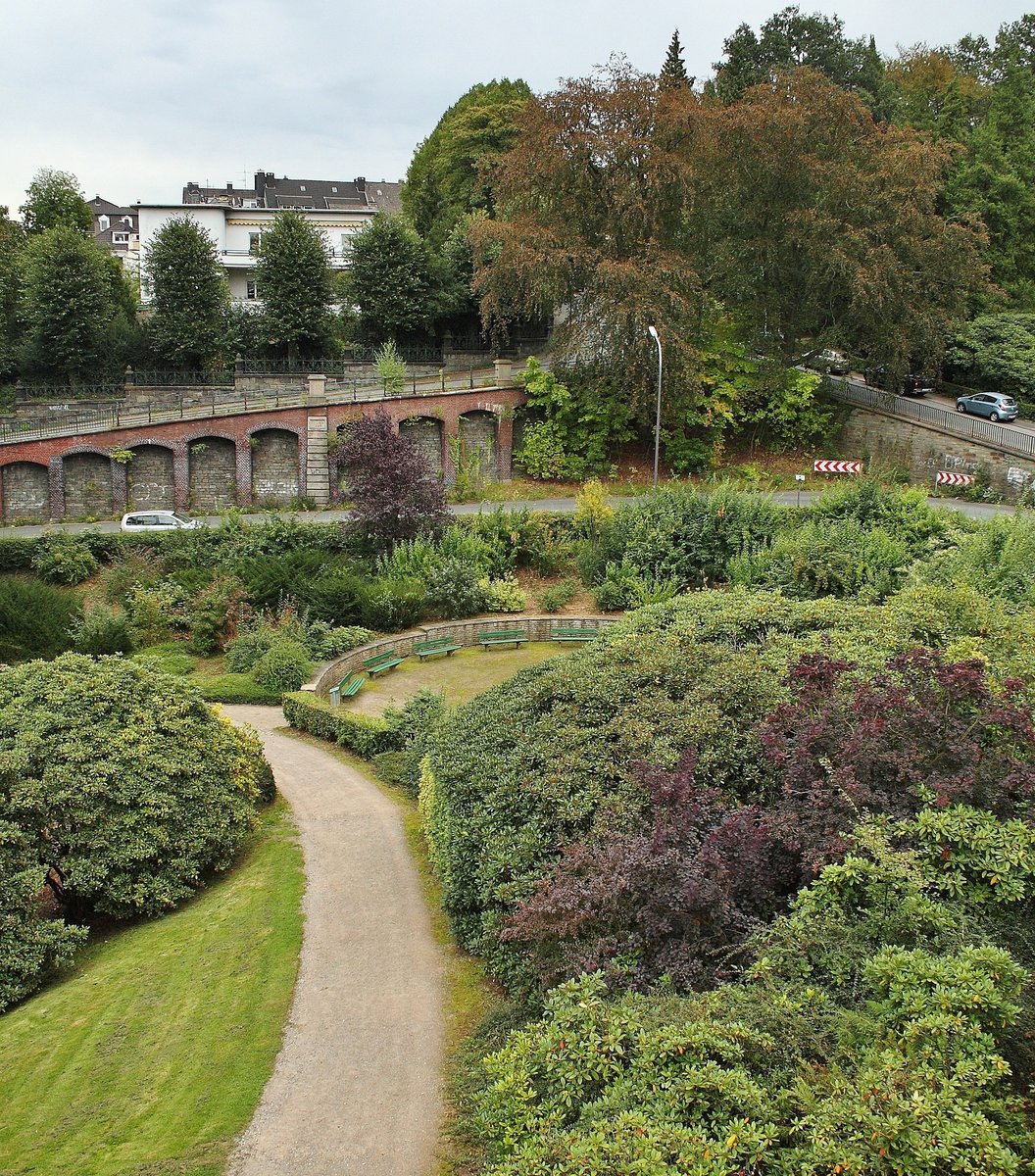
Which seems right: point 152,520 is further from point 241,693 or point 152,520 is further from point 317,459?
point 241,693

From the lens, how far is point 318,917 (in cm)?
1125

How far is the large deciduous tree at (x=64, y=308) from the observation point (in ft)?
152

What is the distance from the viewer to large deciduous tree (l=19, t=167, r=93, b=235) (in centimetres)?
6297

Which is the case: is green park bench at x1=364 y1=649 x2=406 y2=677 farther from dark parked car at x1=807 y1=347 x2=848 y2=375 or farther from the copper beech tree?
dark parked car at x1=807 y1=347 x2=848 y2=375

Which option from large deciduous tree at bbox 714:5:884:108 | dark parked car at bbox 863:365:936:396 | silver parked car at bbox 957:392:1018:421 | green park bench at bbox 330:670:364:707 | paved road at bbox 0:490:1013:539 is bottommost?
green park bench at bbox 330:670:364:707

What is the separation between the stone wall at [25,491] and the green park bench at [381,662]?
19.4m

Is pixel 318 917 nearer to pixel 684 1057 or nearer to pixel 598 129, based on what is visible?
pixel 684 1057

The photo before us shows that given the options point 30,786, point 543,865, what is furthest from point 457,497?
point 543,865

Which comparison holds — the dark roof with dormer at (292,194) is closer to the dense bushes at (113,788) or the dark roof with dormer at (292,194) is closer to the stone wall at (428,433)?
the stone wall at (428,433)

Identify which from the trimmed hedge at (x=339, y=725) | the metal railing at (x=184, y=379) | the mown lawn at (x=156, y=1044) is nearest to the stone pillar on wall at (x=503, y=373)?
the metal railing at (x=184, y=379)

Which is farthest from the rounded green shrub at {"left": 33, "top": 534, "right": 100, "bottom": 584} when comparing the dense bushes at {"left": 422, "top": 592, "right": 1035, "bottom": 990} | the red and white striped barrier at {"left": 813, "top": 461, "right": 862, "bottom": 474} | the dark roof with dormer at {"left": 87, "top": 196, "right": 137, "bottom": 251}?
the dark roof with dormer at {"left": 87, "top": 196, "right": 137, "bottom": 251}

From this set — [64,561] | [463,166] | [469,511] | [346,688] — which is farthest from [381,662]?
[463,166]

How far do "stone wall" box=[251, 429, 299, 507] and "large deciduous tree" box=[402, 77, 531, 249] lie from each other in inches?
674

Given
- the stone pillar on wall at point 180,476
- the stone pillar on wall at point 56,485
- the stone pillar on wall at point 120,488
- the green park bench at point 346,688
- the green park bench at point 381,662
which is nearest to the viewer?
the green park bench at point 346,688
